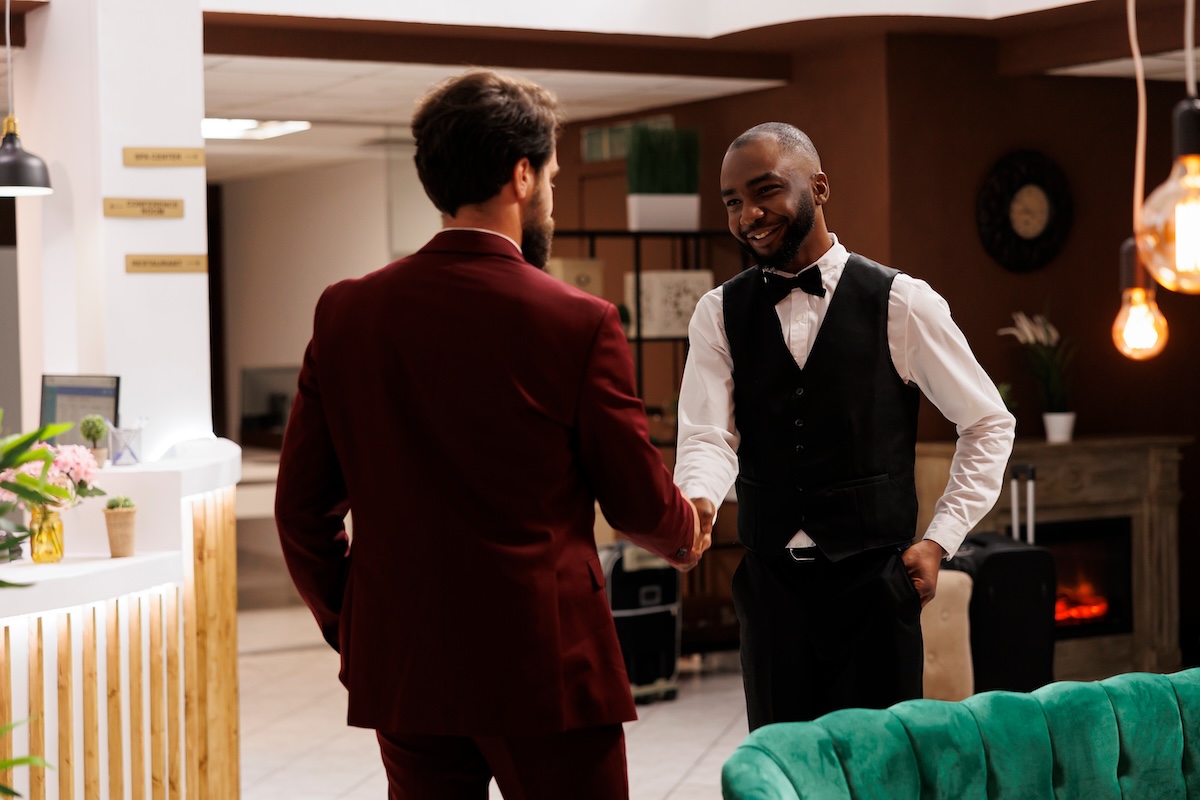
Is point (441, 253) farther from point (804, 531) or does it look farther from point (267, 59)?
point (267, 59)

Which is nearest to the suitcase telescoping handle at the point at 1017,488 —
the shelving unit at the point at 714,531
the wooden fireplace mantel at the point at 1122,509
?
the wooden fireplace mantel at the point at 1122,509

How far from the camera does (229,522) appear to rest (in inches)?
181

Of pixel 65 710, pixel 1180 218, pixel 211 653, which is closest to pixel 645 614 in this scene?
pixel 211 653

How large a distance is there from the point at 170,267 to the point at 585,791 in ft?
10.9

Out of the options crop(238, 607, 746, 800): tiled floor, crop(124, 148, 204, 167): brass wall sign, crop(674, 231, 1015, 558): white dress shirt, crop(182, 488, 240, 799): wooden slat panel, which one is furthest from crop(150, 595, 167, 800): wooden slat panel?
crop(674, 231, 1015, 558): white dress shirt

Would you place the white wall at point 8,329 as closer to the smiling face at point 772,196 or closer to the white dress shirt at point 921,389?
the white dress shirt at point 921,389

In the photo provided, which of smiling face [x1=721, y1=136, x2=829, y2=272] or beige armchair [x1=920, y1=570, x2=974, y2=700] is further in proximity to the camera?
beige armchair [x1=920, y1=570, x2=974, y2=700]

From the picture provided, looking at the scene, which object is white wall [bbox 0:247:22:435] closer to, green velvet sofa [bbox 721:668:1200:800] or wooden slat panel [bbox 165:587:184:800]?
wooden slat panel [bbox 165:587:184:800]

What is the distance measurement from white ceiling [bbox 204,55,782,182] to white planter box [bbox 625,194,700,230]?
0.55 m

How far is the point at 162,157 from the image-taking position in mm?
4727

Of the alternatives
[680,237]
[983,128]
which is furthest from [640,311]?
[983,128]

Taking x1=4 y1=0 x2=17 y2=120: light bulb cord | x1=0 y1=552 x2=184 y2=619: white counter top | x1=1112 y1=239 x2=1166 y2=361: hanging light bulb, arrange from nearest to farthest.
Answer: x1=1112 y1=239 x2=1166 y2=361: hanging light bulb, x1=0 y1=552 x2=184 y2=619: white counter top, x1=4 y1=0 x2=17 y2=120: light bulb cord

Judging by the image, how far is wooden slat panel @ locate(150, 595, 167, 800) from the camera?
4184 millimetres

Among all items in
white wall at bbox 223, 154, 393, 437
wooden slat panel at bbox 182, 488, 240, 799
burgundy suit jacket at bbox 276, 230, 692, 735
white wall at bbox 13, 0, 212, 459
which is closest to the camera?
burgundy suit jacket at bbox 276, 230, 692, 735
